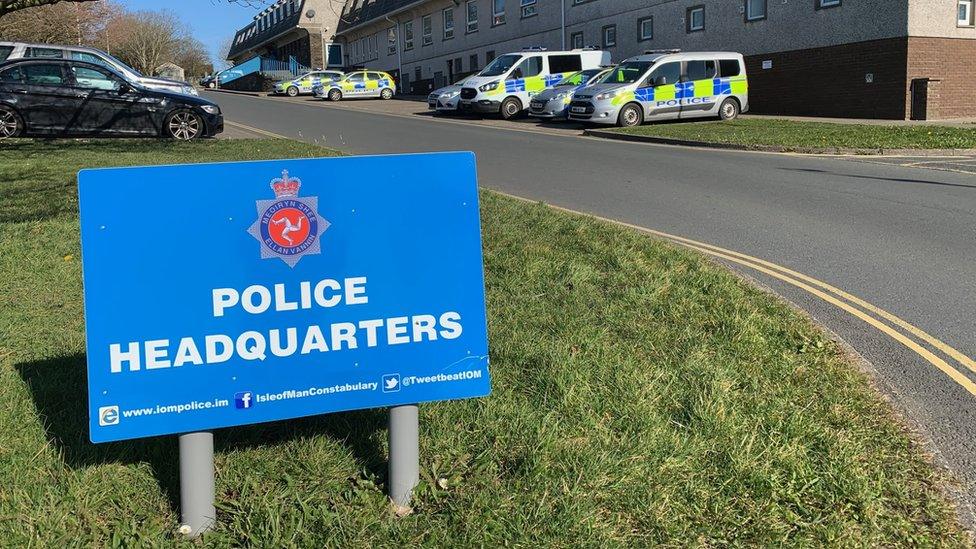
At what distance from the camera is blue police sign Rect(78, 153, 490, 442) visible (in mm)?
2625

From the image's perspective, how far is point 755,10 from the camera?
1071 inches

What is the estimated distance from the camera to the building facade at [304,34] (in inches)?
2616

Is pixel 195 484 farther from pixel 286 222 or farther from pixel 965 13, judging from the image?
pixel 965 13

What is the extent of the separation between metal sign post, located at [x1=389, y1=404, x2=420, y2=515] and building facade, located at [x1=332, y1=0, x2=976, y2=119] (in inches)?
529

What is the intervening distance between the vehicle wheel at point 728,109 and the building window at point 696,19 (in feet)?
23.5

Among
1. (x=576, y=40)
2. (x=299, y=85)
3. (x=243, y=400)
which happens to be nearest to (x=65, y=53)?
(x=243, y=400)

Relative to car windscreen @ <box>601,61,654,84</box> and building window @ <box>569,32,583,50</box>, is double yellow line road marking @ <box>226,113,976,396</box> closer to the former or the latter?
car windscreen @ <box>601,61,654,84</box>

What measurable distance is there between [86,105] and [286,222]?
1500cm

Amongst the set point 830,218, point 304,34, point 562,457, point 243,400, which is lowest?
point 562,457

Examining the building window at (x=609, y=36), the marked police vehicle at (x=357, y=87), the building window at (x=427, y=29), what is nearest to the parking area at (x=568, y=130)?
the marked police vehicle at (x=357, y=87)

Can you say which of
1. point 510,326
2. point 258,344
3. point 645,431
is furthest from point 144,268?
point 510,326

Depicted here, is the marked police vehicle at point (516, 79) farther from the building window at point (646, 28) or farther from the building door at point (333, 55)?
the building door at point (333, 55)

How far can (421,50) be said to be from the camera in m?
50.8

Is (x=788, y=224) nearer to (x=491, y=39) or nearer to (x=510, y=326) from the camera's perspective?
(x=510, y=326)
